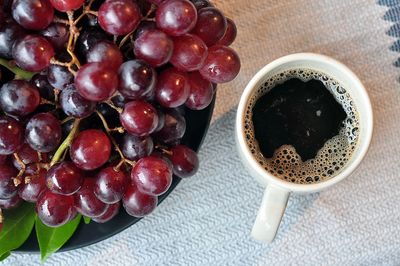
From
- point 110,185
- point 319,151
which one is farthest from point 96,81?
point 319,151

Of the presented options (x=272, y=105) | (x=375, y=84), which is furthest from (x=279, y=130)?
(x=375, y=84)

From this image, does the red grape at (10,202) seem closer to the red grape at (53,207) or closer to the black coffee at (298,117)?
the red grape at (53,207)

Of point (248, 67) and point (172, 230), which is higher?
point (248, 67)

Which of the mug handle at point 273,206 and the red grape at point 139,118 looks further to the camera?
the mug handle at point 273,206

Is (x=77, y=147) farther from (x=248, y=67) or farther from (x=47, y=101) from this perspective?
(x=248, y=67)

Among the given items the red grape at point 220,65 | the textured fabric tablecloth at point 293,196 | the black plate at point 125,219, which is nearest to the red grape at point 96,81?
the red grape at point 220,65

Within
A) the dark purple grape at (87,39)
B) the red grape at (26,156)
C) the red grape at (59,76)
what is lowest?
the red grape at (26,156)
